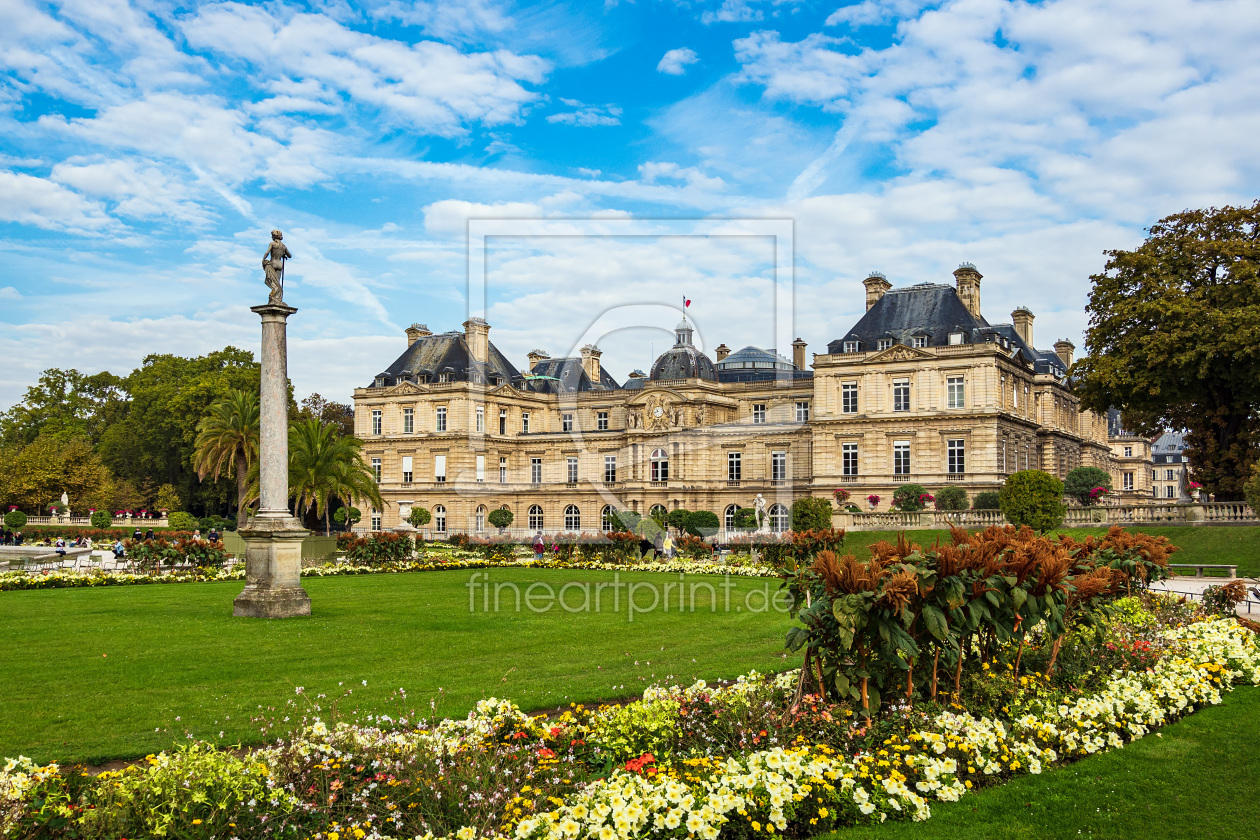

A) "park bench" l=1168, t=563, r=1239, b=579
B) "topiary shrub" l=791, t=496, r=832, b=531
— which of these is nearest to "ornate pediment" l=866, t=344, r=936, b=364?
"topiary shrub" l=791, t=496, r=832, b=531

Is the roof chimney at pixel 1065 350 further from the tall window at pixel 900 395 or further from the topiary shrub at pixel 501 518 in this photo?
the topiary shrub at pixel 501 518

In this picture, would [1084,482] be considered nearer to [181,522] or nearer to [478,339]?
[478,339]

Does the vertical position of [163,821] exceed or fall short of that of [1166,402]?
it falls short

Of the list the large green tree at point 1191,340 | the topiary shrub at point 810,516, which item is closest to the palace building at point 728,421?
the large green tree at point 1191,340

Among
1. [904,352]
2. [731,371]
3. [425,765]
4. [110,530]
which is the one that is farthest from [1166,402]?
[110,530]

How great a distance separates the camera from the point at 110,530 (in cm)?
4900

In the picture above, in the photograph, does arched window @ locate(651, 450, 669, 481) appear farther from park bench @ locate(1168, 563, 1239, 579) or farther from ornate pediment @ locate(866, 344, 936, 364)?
park bench @ locate(1168, 563, 1239, 579)

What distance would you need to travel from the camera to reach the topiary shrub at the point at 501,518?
55656mm

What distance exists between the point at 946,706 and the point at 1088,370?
106 feet

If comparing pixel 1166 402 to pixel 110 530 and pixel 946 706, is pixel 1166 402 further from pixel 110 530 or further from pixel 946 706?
pixel 110 530

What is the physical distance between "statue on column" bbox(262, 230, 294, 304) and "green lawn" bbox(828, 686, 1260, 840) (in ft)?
48.7

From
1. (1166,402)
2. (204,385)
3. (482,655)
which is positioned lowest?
(482,655)

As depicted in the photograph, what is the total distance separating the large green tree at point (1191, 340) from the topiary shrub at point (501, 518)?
3240cm

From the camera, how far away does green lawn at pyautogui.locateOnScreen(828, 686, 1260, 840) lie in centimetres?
600
